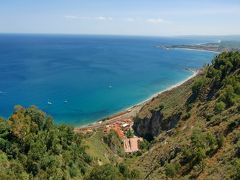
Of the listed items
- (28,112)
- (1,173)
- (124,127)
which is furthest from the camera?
(124,127)

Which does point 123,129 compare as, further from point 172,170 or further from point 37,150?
point 172,170

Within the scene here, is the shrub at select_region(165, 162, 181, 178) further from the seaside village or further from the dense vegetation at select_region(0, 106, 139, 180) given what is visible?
the seaside village

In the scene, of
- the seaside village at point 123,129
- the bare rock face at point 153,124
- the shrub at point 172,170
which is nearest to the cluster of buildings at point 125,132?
the seaside village at point 123,129

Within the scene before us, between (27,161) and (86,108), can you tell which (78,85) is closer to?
(86,108)

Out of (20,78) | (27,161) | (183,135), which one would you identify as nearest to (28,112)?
(27,161)

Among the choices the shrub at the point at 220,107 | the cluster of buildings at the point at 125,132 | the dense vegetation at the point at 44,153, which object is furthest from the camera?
Result: the cluster of buildings at the point at 125,132

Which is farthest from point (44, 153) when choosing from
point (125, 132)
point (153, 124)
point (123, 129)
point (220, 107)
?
point (123, 129)

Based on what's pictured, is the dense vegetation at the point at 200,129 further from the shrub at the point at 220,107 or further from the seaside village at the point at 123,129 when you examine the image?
the seaside village at the point at 123,129
